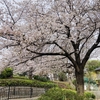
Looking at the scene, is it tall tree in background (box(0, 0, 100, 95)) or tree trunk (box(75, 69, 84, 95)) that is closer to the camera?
tall tree in background (box(0, 0, 100, 95))

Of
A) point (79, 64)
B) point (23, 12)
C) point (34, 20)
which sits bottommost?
point (79, 64)

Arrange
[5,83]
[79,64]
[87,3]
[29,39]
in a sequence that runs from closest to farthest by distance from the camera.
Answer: [29,39], [87,3], [79,64], [5,83]

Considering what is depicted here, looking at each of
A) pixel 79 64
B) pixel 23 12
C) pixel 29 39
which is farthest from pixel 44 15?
pixel 79 64

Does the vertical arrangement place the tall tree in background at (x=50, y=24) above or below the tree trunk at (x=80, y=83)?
above

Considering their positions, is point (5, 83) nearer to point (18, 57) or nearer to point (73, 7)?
point (18, 57)

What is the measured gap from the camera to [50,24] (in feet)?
18.0

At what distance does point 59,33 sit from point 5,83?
9339 mm

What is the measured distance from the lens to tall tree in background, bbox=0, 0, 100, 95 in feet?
17.6

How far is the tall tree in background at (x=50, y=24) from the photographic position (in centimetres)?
538

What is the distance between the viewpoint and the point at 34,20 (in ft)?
18.9

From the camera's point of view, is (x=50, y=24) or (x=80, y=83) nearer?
(x=50, y=24)

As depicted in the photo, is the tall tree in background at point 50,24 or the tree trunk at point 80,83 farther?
Answer: the tree trunk at point 80,83

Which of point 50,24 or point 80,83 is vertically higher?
point 50,24

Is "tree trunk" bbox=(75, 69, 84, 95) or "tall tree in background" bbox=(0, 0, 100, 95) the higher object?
"tall tree in background" bbox=(0, 0, 100, 95)
